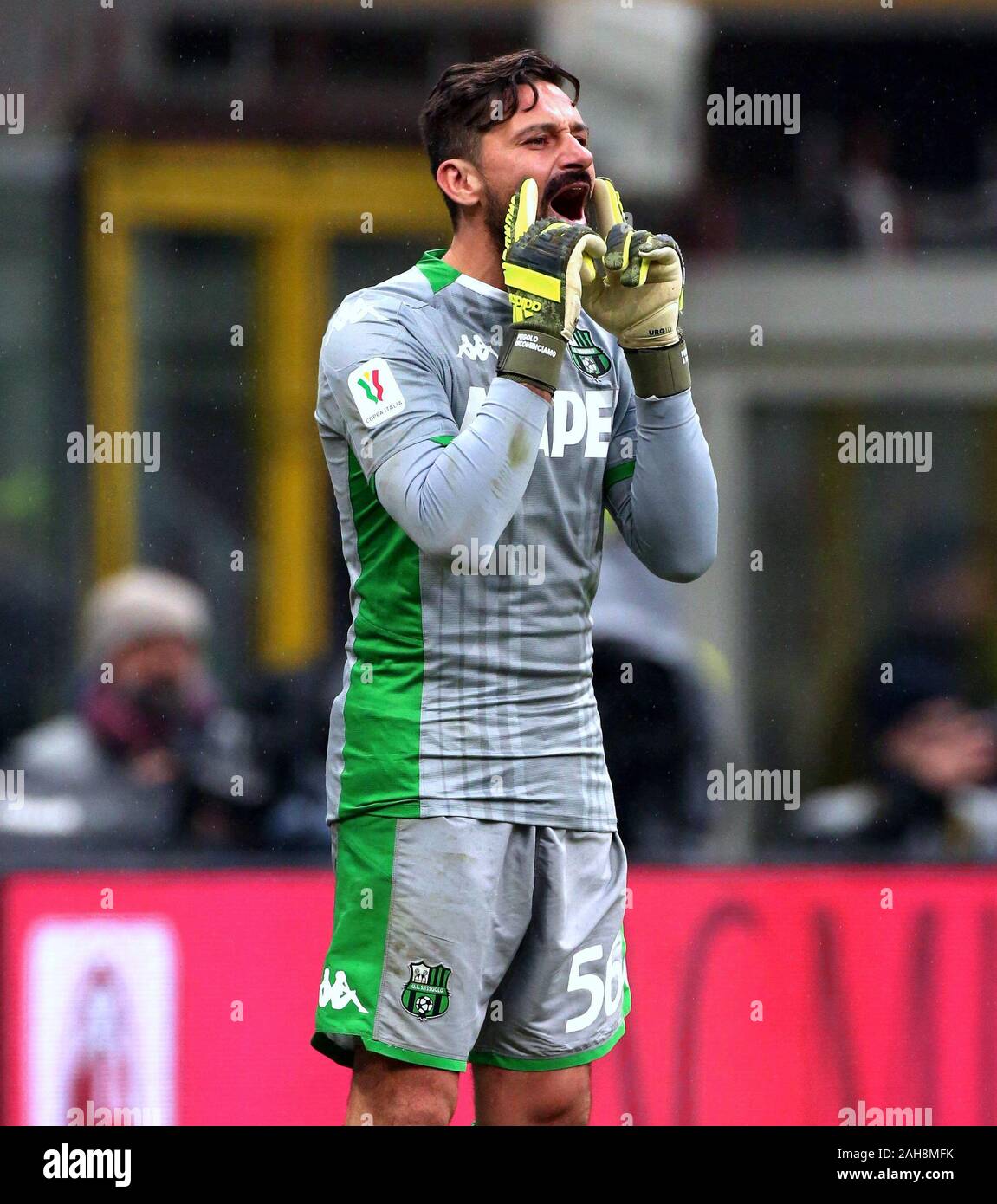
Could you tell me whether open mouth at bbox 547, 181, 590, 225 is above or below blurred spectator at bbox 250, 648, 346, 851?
above

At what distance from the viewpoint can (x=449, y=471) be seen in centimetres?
230

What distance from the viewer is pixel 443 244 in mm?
4824

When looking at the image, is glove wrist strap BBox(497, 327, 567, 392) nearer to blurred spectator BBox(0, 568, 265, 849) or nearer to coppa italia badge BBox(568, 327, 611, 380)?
coppa italia badge BBox(568, 327, 611, 380)

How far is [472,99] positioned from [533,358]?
1.47ft

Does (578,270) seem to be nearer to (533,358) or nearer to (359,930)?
(533,358)

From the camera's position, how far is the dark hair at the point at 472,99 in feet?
8.36

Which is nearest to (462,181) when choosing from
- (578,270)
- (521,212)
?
(521,212)

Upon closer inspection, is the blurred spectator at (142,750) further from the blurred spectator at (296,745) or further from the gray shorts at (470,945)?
the gray shorts at (470,945)

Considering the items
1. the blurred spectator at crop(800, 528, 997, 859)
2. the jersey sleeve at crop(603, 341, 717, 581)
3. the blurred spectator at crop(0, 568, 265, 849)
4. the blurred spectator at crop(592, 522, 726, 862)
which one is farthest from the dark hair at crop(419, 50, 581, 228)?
the blurred spectator at crop(800, 528, 997, 859)

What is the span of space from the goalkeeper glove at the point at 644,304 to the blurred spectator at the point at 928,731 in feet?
6.96

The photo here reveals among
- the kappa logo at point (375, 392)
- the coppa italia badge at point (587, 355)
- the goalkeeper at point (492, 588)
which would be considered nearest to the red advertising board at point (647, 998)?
the goalkeeper at point (492, 588)

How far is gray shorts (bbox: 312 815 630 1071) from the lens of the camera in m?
2.41
